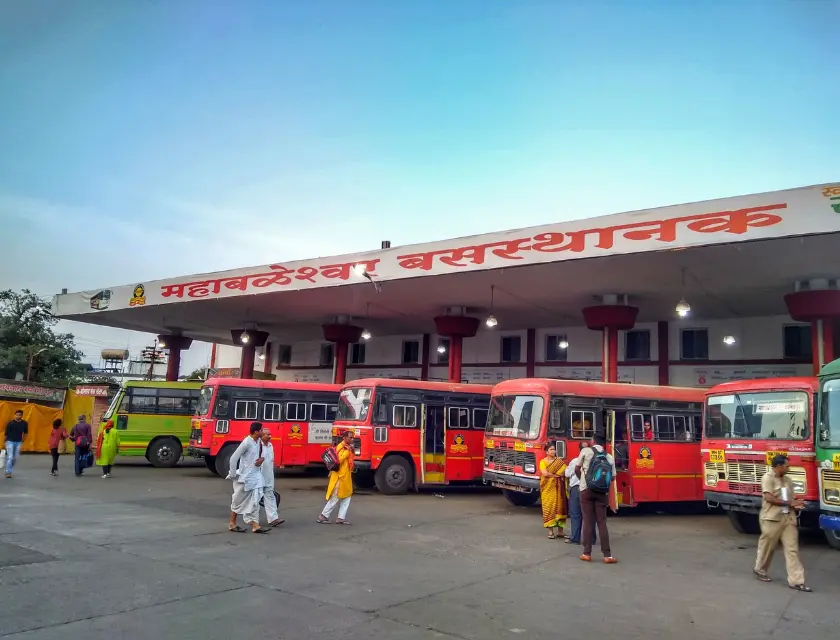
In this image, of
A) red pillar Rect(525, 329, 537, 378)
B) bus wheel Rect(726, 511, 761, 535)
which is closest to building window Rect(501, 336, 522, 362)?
red pillar Rect(525, 329, 537, 378)

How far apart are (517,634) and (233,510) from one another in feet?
18.1

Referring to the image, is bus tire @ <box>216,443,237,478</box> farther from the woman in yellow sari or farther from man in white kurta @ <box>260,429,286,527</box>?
the woman in yellow sari

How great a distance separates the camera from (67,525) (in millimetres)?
9492

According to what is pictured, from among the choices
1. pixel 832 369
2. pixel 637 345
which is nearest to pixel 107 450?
pixel 832 369

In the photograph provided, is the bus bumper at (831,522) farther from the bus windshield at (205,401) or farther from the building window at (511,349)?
the building window at (511,349)

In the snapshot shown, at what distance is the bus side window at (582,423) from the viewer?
519 inches

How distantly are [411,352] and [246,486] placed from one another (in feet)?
70.7

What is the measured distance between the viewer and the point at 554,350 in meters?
26.5

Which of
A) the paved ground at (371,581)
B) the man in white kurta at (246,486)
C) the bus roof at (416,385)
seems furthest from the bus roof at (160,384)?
the man in white kurta at (246,486)

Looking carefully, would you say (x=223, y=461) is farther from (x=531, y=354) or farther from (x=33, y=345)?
(x=33, y=345)

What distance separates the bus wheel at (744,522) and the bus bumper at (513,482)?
133 inches

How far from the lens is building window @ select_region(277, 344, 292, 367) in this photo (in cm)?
3606

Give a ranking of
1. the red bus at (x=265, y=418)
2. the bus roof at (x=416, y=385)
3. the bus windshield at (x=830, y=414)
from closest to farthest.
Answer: the bus windshield at (x=830, y=414), the bus roof at (x=416, y=385), the red bus at (x=265, y=418)

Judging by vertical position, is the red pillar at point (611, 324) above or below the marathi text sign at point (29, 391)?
above
